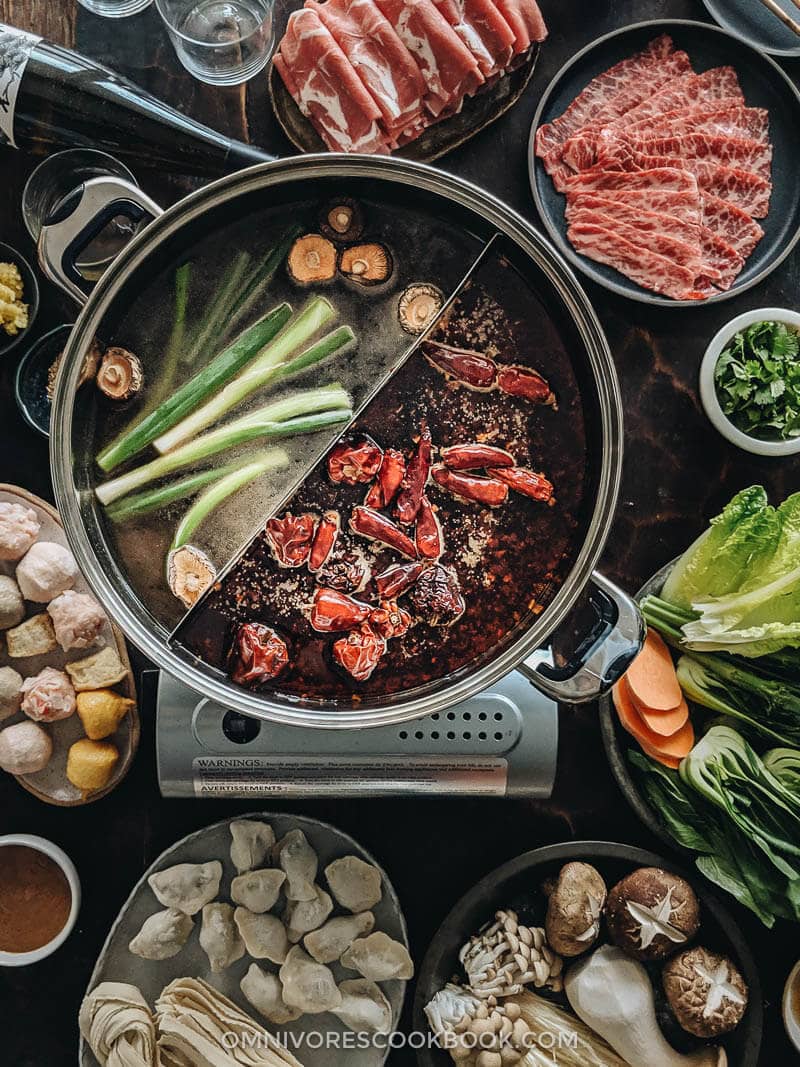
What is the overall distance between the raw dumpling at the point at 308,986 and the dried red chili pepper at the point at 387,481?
115 centimetres

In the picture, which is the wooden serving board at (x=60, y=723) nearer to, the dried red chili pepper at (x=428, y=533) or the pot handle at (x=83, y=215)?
the pot handle at (x=83, y=215)

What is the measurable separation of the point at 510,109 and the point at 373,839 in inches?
77.2

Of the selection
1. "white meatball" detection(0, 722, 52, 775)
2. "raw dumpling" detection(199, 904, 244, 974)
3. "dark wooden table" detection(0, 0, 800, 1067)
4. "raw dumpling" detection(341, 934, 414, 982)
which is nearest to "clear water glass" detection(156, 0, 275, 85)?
"dark wooden table" detection(0, 0, 800, 1067)

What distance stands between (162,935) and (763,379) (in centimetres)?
202

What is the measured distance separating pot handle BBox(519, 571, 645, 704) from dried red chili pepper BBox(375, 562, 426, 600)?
312mm

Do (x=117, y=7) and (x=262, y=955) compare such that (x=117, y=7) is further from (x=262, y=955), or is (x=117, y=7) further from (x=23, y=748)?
(x=262, y=955)

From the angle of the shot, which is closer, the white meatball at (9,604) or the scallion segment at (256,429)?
the scallion segment at (256,429)

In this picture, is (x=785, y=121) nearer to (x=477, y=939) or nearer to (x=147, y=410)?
(x=147, y=410)

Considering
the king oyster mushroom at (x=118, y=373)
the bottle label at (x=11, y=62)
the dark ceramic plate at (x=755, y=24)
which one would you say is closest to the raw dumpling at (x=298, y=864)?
the king oyster mushroom at (x=118, y=373)

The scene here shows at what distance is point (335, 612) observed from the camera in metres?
2.20

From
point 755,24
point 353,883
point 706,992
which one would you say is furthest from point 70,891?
point 755,24

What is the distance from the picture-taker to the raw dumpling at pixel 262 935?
2.44 m

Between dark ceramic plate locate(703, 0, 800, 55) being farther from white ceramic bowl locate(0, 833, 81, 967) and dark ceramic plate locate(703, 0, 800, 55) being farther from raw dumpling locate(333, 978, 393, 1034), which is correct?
white ceramic bowl locate(0, 833, 81, 967)

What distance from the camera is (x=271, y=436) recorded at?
2234mm
